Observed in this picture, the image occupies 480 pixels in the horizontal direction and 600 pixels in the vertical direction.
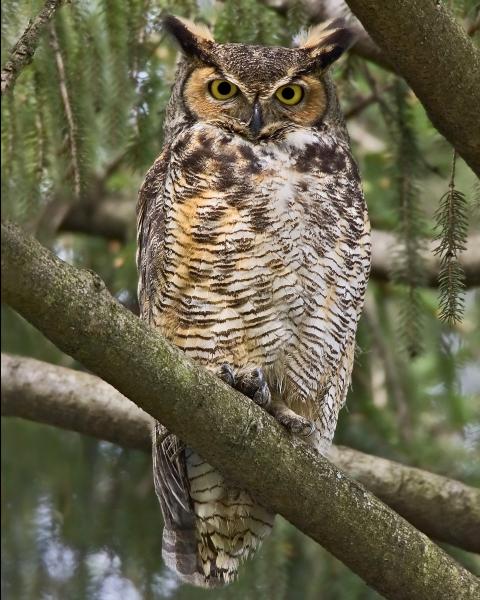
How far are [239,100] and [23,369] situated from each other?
1059 millimetres

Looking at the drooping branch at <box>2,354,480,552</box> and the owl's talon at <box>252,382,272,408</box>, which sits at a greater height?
the owl's talon at <box>252,382,272,408</box>

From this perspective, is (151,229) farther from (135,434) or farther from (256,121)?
(135,434)

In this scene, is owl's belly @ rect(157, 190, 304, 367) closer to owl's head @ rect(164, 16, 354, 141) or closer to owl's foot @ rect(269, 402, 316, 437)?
owl's foot @ rect(269, 402, 316, 437)

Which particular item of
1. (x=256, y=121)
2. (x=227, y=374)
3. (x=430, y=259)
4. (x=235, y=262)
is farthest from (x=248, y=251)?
(x=430, y=259)

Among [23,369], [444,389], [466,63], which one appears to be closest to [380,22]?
[466,63]

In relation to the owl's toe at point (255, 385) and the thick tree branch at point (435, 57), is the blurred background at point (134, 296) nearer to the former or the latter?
the thick tree branch at point (435, 57)

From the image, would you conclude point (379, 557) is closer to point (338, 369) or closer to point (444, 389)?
point (338, 369)

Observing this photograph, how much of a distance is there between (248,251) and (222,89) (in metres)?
0.54

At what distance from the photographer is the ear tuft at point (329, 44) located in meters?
2.63

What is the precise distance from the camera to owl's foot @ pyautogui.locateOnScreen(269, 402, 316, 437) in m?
2.31

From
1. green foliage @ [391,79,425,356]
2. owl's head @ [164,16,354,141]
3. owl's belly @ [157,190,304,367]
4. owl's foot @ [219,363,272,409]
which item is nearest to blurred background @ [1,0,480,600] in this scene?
green foliage @ [391,79,425,356]

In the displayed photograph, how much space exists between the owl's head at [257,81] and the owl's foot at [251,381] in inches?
24.3

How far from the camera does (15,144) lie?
276 cm

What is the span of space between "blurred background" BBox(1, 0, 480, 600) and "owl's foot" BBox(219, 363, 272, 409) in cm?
47
